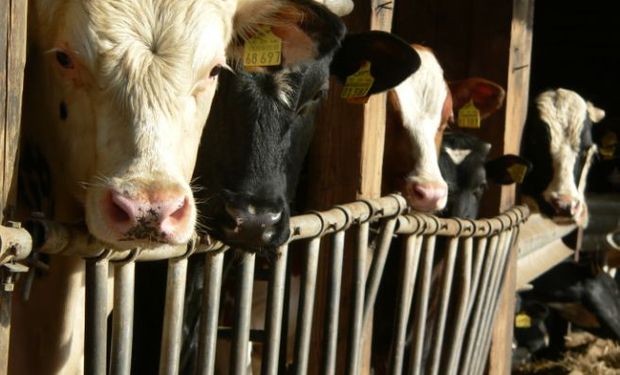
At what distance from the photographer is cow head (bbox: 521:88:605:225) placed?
265 inches

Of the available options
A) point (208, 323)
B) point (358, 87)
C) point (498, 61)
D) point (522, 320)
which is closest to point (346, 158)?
point (358, 87)

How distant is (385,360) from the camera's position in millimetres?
4715

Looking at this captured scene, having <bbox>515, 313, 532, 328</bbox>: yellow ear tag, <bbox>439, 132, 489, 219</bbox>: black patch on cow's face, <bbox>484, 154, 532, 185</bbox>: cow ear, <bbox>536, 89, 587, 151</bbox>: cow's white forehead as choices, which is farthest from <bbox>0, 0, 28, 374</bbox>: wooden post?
<bbox>515, 313, 532, 328</bbox>: yellow ear tag

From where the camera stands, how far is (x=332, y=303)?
308cm

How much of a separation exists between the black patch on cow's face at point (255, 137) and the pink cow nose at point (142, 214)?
2.51 feet

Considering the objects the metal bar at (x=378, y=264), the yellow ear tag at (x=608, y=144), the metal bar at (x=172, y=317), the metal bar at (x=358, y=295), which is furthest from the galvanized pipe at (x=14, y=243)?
the yellow ear tag at (x=608, y=144)

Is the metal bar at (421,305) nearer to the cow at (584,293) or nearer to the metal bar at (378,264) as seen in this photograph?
the metal bar at (378,264)

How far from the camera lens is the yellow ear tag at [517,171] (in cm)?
514

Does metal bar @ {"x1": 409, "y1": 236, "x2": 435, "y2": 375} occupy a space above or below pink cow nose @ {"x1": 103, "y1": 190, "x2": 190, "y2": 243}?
below

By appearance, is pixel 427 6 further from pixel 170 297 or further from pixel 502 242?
pixel 170 297

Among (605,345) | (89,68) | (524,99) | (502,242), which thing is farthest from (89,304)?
(605,345)

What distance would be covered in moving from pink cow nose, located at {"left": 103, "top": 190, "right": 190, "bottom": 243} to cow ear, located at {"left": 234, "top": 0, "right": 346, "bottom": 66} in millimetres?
979

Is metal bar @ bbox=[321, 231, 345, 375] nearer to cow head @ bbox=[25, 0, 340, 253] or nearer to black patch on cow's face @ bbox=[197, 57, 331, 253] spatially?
black patch on cow's face @ bbox=[197, 57, 331, 253]

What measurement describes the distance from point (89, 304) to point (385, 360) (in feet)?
9.13
